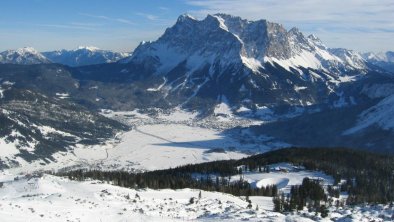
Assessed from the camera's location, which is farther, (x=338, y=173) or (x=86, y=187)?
(x=338, y=173)

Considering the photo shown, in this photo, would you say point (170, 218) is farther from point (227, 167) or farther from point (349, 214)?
point (227, 167)

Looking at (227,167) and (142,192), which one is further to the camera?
(227,167)

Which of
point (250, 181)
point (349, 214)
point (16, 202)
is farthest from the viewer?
point (250, 181)

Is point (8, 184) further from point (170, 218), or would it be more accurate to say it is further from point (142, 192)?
point (170, 218)

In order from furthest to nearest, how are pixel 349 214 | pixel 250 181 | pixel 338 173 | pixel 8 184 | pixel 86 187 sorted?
pixel 338 173, pixel 250 181, pixel 8 184, pixel 86 187, pixel 349 214

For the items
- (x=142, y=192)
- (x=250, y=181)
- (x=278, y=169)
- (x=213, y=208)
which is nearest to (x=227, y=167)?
(x=278, y=169)

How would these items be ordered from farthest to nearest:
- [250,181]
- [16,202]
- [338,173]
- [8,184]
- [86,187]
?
[338,173] → [250,181] → [8,184] → [86,187] → [16,202]

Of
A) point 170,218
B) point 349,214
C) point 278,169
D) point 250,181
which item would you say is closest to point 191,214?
point 170,218

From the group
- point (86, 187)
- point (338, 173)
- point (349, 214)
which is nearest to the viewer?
point (349, 214)

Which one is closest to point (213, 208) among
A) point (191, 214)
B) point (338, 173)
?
point (191, 214)
